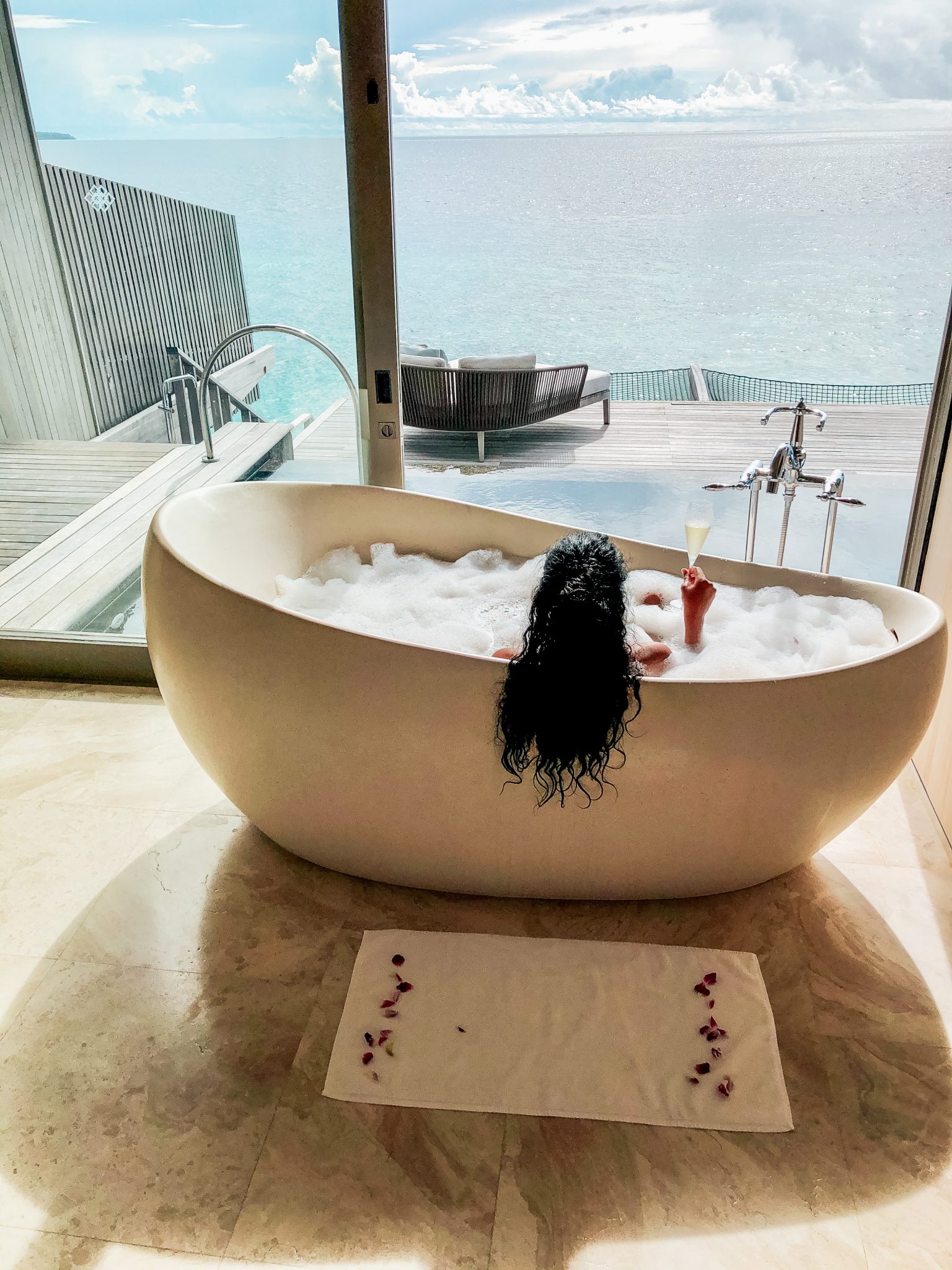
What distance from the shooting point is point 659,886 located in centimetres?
197

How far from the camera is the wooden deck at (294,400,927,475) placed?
2.76 m

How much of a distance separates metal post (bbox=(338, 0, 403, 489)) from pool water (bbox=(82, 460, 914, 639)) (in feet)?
0.74

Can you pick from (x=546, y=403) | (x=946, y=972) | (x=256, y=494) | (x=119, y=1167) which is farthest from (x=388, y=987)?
(x=546, y=403)

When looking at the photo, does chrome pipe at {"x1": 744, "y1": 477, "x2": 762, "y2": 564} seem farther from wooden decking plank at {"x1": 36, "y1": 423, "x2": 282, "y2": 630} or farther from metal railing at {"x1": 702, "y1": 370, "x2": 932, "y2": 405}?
wooden decking plank at {"x1": 36, "y1": 423, "x2": 282, "y2": 630}

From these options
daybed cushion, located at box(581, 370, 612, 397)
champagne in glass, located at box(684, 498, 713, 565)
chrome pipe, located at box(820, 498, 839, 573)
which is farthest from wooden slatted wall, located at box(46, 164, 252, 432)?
chrome pipe, located at box(820, 498, 839, 573)

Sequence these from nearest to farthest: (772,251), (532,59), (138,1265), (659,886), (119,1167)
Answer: (138,1265)
(119,1167)
(659,886)
(532,59)
(772,251)

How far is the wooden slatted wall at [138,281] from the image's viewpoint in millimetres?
2504

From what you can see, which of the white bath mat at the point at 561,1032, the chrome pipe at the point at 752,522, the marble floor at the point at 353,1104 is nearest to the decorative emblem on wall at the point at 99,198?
the marble floor at the point at 353,1104

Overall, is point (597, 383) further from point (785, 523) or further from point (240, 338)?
point (240, 338)

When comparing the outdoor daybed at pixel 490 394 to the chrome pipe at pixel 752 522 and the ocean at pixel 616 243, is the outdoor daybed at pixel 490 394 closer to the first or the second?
the ocean at pixel 616 243

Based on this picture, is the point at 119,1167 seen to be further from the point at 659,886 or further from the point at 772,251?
the point at 772,251

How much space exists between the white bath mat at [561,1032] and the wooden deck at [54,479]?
5.42 feet

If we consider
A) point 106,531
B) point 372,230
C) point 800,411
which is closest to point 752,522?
point 800,411

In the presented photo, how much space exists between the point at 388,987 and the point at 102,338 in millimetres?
1947
